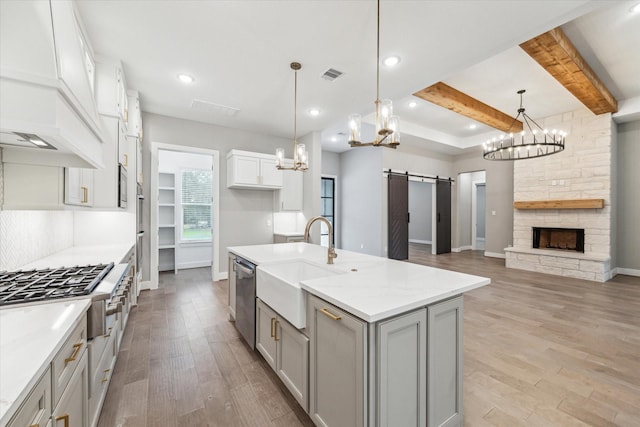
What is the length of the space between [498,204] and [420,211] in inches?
148

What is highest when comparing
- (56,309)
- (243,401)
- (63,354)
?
(56,309)

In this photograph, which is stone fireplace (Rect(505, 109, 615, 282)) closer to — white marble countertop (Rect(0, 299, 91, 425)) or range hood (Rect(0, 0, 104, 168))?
white marble countertop (Rect(0, 299, 91, 425))

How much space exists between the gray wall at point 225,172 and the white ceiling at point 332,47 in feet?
1.02

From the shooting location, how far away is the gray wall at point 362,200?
21.5 ft

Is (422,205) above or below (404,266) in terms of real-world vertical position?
above

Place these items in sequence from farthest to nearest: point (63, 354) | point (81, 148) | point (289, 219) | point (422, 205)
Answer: point (422, 205)
point (289, 219)
point (81, 148)
point (63, 354)

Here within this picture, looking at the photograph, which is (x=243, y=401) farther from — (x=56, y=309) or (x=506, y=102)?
(x=506, y=102)

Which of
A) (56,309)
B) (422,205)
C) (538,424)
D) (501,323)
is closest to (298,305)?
(56,309)

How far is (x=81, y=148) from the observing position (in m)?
1.32

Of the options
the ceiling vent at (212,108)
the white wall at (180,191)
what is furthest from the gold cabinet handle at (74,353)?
the white wall at (180,191)

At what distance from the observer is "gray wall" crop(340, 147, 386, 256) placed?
21.5ft

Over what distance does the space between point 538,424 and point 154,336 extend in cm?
319

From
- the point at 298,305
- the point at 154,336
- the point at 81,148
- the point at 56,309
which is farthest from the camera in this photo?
the point at 154,336

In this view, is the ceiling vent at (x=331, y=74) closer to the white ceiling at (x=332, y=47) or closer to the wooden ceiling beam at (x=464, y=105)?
the white ceiling at (x=332, y=47)
